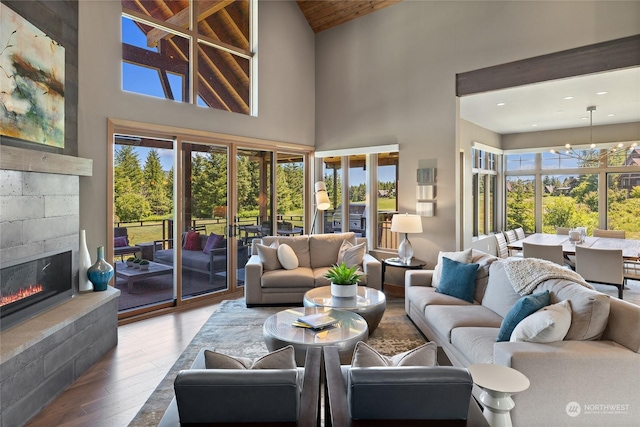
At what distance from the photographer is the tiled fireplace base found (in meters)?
2.35

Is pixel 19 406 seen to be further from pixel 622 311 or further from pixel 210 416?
pixel 622 311

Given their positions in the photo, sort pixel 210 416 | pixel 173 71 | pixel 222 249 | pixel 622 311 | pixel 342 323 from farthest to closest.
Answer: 1. pixel 222 249
2. pixel 173 71
3. pixel 342 323
4. pixel 622 311
5. pixel 210 416

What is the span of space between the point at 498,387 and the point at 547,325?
2.93ft

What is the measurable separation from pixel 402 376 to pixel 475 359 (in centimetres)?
147

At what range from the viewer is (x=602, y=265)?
15.6ft

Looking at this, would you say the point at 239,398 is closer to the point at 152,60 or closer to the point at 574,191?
the point at 152,60

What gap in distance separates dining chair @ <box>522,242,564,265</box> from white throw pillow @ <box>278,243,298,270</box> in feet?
11.1

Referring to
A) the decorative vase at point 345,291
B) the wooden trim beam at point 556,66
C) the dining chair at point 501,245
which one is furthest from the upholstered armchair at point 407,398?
the dining chair at point 501,245

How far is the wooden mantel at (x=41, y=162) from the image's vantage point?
2664 millimetres

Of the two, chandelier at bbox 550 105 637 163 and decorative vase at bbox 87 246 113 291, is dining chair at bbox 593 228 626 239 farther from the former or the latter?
decorative vase at bbox 87 246 113 291

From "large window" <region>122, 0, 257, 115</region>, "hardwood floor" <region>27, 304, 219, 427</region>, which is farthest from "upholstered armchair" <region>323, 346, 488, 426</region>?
"large window" <region>122, 0, 257, 115</region>

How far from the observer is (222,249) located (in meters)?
5.57

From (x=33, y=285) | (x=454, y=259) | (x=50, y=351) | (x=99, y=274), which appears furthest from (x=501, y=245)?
(x=33, y=285)

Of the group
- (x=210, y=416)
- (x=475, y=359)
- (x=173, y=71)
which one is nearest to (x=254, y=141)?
(x=173, y=71)
